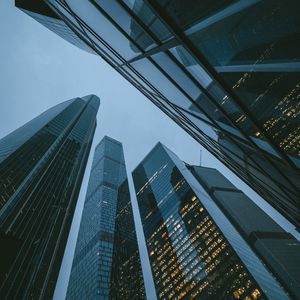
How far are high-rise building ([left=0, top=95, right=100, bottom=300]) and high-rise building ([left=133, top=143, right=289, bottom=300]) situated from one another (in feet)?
159

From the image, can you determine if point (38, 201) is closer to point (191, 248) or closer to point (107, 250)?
point (107, 250)

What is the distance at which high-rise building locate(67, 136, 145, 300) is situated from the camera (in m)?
108

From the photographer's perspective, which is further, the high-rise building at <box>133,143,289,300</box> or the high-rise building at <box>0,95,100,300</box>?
the high-rise building at <box>133,143,289,300</box>

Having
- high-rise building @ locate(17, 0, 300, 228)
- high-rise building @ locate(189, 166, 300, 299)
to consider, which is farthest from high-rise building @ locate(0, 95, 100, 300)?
high-rise building @ locate(189, 166, 300, 299)

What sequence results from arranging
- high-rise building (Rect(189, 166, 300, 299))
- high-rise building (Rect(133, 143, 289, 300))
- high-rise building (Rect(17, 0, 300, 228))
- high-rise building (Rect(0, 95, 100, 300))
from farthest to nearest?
1. high-rise building (Rect(189, 166, 300, 299))
2. high-rise building (Rect(133, 143, 289, 300))
3. high-rise building (Rect(0, 95, 100, 300))
4. high-rise building (Rect(17, 0, 300, 228))

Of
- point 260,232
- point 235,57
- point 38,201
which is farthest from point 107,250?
point 235,57

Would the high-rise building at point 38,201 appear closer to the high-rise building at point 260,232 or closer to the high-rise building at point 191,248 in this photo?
the high-rise building at point 191,248

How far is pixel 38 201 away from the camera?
7612 centimetres

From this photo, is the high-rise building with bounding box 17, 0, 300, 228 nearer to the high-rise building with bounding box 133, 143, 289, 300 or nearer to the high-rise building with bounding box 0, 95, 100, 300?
the high-rise building with bounding box 0, 95, 100, 300

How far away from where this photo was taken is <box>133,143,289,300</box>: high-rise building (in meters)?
86.1

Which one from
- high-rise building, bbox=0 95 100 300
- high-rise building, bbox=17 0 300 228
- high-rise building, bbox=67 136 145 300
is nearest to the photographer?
high-rise building, bbox=17 0 300 228

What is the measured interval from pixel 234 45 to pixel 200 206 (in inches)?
4701

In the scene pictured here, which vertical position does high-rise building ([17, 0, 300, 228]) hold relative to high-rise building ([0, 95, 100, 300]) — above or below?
below

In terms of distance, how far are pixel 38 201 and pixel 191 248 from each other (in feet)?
211
